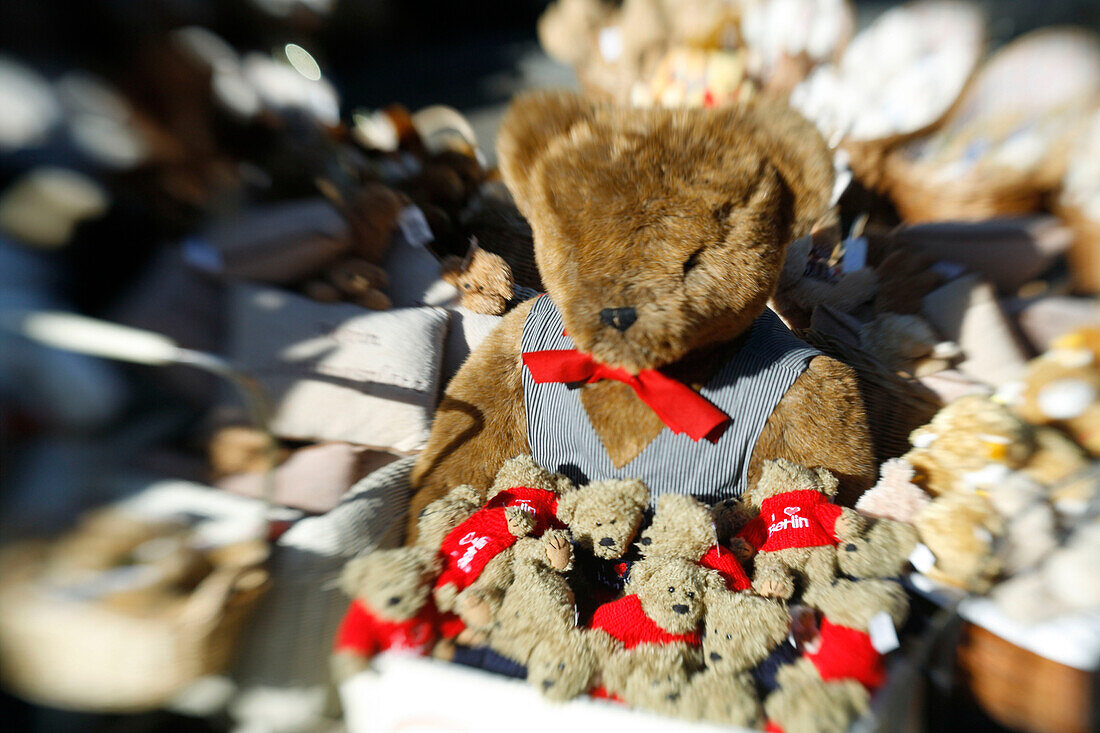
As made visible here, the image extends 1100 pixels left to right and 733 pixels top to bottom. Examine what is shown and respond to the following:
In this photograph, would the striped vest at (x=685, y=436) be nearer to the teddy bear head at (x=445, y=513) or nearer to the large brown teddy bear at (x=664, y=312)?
the large brown teddy bear at (x=664, y=312)

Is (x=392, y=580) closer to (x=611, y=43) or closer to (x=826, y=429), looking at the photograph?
(x=826, y=429)

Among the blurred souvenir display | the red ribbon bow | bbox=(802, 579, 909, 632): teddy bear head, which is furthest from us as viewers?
the red ribbon bow

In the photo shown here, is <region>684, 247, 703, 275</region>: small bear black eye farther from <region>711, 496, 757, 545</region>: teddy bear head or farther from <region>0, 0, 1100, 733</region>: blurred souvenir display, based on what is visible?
<region>711, 496, 757, 545</region>: teddy bear head

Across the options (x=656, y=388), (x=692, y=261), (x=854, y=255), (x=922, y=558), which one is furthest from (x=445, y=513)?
(x=854, y=255)

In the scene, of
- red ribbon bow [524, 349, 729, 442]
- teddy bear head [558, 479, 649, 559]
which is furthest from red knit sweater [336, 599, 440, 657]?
red ribbon bow [524, 349, 729, 442]

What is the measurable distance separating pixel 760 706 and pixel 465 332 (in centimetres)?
51

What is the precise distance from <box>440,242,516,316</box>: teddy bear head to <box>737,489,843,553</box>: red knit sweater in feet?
1.39

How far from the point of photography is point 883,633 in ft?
1.51

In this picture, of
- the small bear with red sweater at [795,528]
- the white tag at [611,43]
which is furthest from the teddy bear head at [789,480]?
the white tag at [611,43]

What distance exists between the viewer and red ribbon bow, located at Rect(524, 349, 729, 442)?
0.58m

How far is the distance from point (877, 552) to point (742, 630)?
180mm

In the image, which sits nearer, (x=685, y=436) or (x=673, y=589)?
(x=673, y=589)

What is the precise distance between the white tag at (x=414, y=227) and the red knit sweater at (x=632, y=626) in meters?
0.48

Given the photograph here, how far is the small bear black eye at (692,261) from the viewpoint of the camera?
487 millimetres
